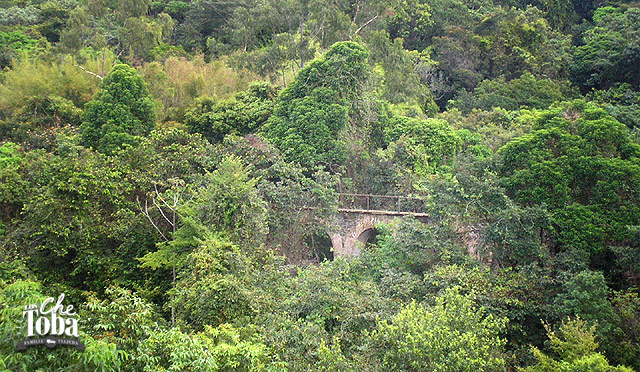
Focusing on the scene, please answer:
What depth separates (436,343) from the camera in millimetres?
9852

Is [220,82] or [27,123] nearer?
[27,123]

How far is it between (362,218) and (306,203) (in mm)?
2369

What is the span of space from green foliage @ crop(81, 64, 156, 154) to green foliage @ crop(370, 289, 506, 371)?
13.5 m

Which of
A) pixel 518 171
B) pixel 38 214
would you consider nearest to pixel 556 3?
pixel 518 171

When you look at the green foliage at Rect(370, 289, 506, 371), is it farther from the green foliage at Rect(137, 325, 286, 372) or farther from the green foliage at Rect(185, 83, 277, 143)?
the green foliage at Rect(185, 83, 277, 143)

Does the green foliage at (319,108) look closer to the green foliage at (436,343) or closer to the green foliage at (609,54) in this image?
the green foliage at (436,343)

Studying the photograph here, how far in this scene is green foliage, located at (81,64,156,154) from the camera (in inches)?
805

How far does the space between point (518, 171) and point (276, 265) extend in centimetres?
715

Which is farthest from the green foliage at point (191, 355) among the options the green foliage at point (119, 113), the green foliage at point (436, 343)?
the green foliage at point (119, 113)

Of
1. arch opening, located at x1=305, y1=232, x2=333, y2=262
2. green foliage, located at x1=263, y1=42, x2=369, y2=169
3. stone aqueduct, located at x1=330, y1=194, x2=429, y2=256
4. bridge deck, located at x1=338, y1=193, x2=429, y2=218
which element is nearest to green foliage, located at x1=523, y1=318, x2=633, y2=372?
bridge deck, located at x1=338, y1=193, x2=429, y2=218

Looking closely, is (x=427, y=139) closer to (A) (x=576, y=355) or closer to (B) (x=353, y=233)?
(B) (x=353, y=233)

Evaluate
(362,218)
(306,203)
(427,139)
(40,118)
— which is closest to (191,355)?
(306,203)

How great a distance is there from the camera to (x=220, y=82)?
2727 cm

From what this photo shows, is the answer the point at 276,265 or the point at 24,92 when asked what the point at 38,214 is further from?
the point at 24,92
